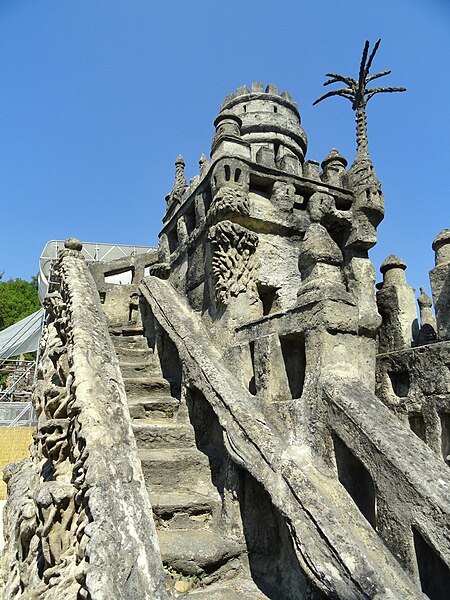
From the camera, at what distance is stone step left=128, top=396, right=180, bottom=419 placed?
4773 millimetres

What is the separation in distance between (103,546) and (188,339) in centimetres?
281

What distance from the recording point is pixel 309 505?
2645mm

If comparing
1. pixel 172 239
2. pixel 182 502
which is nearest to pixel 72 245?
pixel 172 239

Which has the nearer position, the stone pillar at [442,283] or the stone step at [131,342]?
the stone pillar at [442,283]

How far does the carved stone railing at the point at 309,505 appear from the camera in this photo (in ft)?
7.42

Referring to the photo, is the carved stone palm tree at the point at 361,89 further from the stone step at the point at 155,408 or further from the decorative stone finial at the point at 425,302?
the stone step at the point at 155,408

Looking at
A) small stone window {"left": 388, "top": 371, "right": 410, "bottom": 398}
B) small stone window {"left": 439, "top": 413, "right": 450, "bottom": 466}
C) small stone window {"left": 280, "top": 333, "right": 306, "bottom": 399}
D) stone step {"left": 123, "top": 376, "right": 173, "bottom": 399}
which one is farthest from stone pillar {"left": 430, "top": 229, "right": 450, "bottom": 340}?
stone step {"left": 123, "top": 376, "right": 173, "bottom": 399}

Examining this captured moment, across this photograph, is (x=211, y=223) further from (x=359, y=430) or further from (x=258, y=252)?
(x=359, y=430)

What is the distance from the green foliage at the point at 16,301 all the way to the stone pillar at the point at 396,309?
37798 mm

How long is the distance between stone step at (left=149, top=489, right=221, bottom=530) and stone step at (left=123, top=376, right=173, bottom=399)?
64.4 inches

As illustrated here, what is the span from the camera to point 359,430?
279 centimetres

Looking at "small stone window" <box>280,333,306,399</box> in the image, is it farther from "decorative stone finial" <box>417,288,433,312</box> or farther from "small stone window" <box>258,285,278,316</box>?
"decorative stone finial" <box>417,288,433,312</box>

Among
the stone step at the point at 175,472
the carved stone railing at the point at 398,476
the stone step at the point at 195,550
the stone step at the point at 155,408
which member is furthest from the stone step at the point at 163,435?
the carved stone railing at the point at 398,476

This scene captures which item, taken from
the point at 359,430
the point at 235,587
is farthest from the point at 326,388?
the point at 235,587
